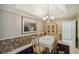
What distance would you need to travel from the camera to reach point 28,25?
1.82 metres

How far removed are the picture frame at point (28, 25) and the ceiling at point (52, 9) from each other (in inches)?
5.6

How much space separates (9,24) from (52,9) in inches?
32.6

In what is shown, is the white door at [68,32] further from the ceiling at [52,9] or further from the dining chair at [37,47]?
the dining chair at [37,47]

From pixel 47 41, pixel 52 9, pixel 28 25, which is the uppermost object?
pixel 52 9

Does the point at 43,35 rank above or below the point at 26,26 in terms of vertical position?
below

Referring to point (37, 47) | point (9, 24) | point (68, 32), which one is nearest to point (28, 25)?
point (9, 24)

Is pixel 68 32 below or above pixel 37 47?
above

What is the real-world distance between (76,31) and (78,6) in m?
0.46

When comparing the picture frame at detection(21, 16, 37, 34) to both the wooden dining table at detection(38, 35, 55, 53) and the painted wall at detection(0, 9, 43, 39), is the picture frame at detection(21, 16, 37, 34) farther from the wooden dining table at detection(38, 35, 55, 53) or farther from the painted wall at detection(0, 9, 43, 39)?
the wooden dining table at detection(38, 35, 55, 53)

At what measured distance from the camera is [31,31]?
1829 millimetres

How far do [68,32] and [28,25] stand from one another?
758 mm

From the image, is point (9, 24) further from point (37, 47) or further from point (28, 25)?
point (37, 47)

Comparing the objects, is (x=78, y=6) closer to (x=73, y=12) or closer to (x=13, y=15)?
(x=73, y=12)
